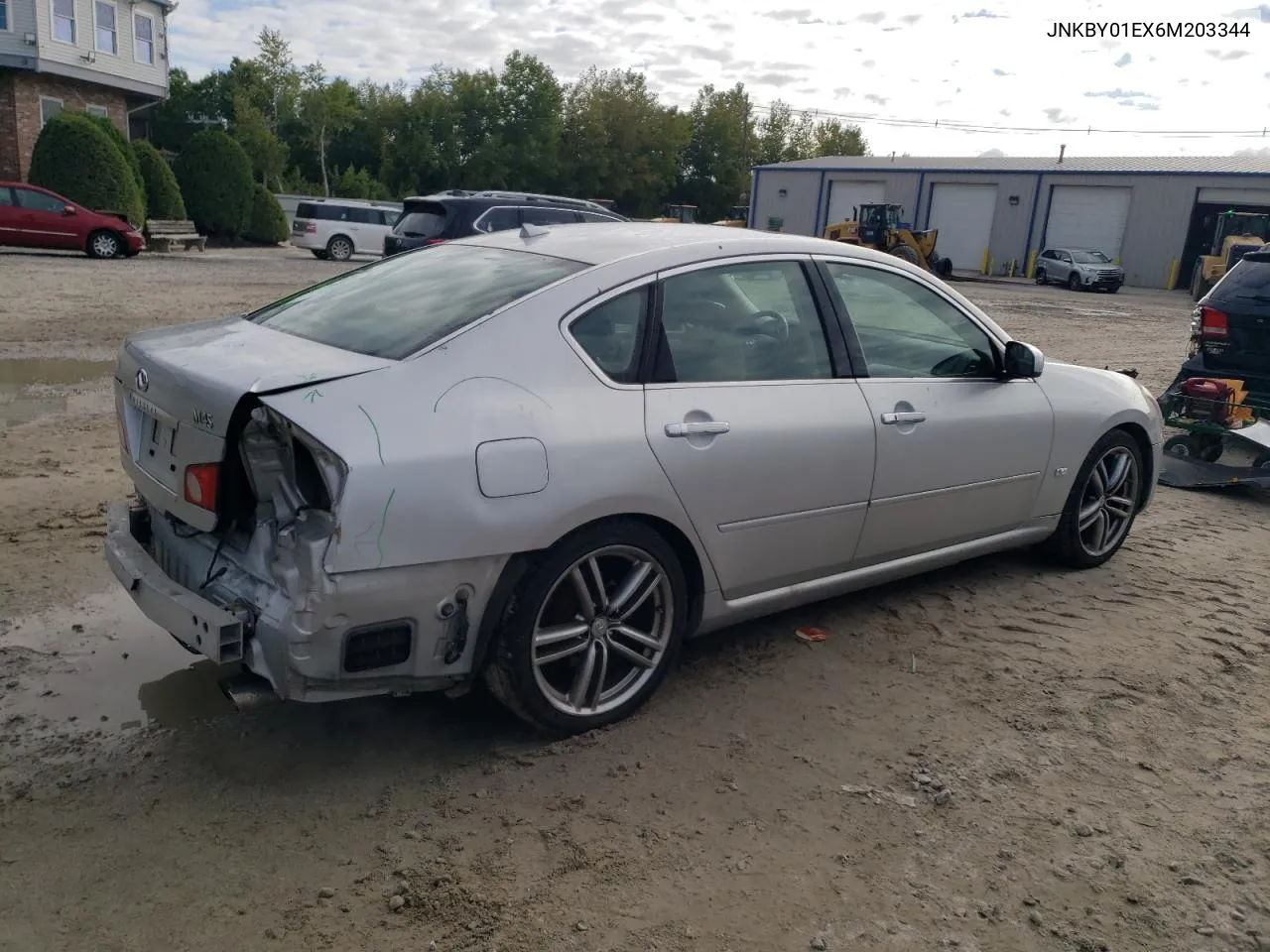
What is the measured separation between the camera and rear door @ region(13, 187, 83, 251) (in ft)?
71.0

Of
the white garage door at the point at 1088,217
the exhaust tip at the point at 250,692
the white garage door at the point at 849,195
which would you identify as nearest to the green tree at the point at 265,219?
the white garage door at the point at 849,195

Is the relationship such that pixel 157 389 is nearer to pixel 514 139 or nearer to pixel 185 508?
pixel 185 508

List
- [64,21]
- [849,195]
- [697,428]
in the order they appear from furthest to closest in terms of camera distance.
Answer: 1. [849,195]
2. [64,21]
3. [697,428]

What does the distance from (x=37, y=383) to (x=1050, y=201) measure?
4499cm

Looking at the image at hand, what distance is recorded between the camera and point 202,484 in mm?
3145

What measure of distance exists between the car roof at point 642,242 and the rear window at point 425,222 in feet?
35.9

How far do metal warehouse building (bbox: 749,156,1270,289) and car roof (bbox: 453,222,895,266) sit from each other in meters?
43.8

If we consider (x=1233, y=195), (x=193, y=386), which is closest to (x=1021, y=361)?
(x=193, y=386)

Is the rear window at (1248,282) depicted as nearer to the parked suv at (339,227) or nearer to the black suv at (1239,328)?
the black suv at (1239,328)

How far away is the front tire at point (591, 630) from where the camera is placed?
3.27 m

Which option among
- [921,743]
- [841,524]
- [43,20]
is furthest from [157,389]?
[43,20]

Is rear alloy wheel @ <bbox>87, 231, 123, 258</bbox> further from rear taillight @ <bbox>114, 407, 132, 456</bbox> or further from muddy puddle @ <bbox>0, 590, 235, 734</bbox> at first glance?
rear taillight @ <bbox>114, 407, 132, 456</bbox>

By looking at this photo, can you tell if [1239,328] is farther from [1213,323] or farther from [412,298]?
[412,298]

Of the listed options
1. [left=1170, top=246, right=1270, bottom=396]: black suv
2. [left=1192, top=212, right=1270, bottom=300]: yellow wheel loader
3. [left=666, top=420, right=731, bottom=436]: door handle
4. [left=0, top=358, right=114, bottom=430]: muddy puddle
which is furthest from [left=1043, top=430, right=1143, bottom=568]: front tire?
[left=1192, top=212, right=1270, bottom=300]: yellow wheel loader
